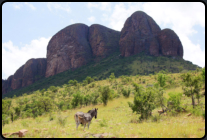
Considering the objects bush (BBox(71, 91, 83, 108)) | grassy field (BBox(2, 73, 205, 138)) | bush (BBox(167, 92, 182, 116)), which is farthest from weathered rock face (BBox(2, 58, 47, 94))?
bush (BBox(167, 92, 182, 116))

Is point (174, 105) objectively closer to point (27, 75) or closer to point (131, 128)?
point (131, 128)

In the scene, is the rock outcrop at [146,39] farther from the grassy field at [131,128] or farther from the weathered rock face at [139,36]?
the grassy field at [131,128]

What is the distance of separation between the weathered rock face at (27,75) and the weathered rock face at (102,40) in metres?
72.5

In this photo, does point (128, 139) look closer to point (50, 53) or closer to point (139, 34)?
point (139, 34)

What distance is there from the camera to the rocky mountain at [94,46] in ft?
401

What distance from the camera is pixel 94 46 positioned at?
16412cm

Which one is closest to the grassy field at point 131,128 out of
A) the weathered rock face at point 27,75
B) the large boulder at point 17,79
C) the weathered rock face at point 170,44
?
the weathered rock face at point 170,44

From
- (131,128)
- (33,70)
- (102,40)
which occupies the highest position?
(102,40)

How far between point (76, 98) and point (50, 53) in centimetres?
14851

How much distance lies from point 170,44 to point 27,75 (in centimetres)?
16426

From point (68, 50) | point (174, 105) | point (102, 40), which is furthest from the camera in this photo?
point (102, 40)

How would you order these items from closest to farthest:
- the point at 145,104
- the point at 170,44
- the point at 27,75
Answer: the point at 145,104
the point at 170,44
the point at 27,75

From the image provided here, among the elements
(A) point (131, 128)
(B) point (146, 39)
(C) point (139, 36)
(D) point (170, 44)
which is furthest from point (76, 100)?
(C) point (139, 36)

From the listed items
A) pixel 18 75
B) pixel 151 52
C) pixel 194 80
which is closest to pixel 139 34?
pixel 151 52
